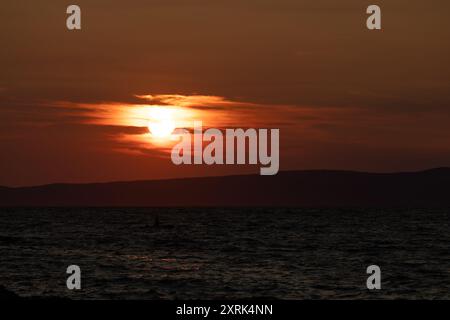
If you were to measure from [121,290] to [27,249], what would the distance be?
113ft

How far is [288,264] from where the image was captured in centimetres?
5597

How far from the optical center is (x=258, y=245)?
7869 cm

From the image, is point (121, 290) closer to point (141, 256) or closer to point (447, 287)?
point (447, 287)

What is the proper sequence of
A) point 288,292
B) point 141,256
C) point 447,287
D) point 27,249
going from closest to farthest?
point 288,292
point 447,287
point 141,256
point 27,249

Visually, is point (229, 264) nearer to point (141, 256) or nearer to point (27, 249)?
point (141, 256)

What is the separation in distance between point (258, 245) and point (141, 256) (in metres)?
18.5
